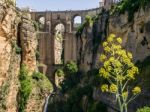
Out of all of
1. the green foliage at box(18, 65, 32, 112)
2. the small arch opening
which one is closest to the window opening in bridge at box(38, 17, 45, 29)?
the small arch opening

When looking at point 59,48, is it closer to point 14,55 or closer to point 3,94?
point 14,55

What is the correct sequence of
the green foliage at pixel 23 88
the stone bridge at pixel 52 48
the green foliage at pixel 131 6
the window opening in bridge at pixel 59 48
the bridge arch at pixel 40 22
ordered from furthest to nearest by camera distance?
the bridge arch at pixel 40 22
the window opening in bridge at pixel 59 48
the stone bridge at pixel 52 48
the green foliage at pixel 23 88
the green foliage at pixel 131 6

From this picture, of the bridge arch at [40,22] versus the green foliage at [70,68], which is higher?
the bridge arch at [40,22]

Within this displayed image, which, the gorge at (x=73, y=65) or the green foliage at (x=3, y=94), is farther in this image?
the green foliage at (x=3, y=94)

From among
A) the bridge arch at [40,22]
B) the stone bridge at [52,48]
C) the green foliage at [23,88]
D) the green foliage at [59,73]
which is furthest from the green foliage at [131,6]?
the bridge arch at [40,22]

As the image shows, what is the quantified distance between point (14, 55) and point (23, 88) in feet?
10.6

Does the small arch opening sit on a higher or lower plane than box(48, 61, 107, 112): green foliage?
higher

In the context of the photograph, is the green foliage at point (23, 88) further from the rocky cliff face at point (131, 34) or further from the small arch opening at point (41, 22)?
the small arch opening at point (41, 22)

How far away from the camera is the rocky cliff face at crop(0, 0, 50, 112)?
35.8 metres

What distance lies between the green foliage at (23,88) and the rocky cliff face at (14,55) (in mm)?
623

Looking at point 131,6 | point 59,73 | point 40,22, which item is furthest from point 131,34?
point 40,22

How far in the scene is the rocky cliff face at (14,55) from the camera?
3579cm

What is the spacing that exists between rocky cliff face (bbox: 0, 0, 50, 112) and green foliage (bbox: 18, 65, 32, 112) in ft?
2.04

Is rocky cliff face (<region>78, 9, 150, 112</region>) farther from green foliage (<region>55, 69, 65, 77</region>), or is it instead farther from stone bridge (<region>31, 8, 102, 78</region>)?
stone bridge (<region>31, 8, 102, 78</region>)
